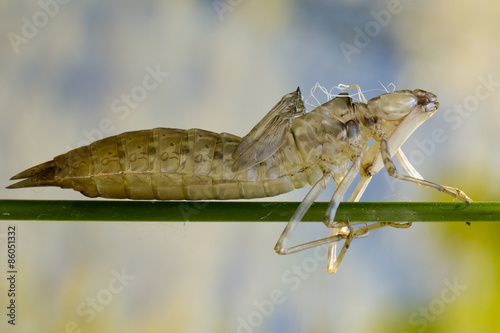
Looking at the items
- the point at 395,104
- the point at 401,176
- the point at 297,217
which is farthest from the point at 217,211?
the point at 395,104

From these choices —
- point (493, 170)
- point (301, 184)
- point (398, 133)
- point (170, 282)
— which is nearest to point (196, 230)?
point (170, 282)

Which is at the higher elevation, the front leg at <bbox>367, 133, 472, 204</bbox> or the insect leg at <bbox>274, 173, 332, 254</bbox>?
the front leg at <bbox>367, 133, 472, 204</bbox>

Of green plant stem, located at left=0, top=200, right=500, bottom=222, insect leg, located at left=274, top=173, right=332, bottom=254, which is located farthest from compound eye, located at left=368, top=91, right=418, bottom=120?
green plant stem, located at left=0, top=200, right=500, bottom=222

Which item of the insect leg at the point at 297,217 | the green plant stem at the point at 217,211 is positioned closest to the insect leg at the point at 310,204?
the insect leg at the point at 297,217

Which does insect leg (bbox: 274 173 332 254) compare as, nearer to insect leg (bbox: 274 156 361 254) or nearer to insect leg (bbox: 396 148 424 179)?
insect leg (bbox: 274 156 361 254)

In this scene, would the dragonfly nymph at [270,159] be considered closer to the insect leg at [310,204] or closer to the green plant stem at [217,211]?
the insect leg at [310,204]

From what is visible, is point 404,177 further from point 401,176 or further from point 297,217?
point 297,217
